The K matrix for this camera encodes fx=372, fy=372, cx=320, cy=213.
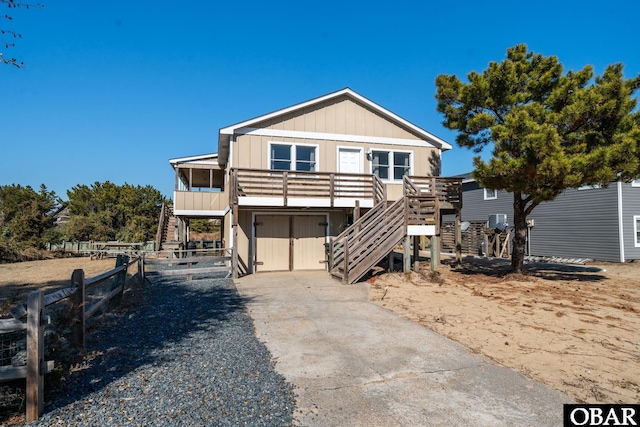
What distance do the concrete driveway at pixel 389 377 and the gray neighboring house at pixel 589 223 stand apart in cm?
1267

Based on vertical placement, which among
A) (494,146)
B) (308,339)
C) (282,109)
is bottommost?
(308,339)

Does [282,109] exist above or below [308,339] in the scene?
above

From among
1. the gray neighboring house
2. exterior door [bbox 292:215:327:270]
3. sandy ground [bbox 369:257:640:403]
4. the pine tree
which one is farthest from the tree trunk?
exterior door [bbox 292:215:327:270]

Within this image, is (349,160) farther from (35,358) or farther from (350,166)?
(35,358)

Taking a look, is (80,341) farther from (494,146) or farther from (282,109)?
(494,146)

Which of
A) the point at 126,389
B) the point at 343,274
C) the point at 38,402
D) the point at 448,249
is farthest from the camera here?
the point at 448,249

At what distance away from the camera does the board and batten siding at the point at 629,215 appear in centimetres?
1766

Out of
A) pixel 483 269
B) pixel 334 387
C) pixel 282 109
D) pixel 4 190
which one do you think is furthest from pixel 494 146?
pixel 4 190

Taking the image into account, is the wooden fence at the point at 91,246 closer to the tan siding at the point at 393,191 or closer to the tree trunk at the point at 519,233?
the tan siding at the point at 393,191

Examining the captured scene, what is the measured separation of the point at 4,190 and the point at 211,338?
126 feet

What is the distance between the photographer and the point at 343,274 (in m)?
11.8

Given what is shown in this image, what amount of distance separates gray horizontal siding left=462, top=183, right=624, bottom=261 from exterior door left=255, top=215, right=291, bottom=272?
1552 cm

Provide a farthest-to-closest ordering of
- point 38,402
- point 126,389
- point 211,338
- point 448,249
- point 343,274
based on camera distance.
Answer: point 448,249 < point 343,274 < point 211,338 < point 126,389 < point 38,402

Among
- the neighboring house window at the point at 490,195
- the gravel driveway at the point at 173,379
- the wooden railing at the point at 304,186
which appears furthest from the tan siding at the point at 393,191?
the neighboring house window at the point at 490,195
